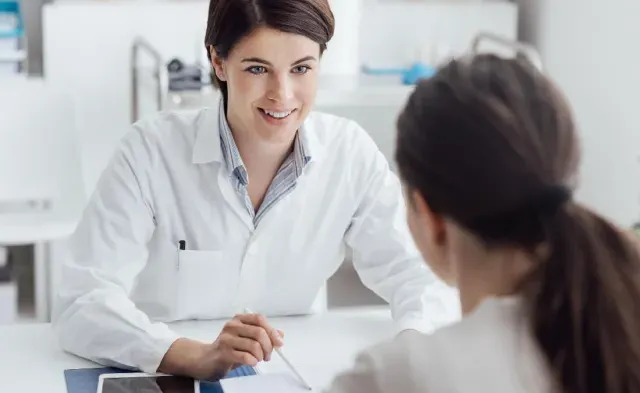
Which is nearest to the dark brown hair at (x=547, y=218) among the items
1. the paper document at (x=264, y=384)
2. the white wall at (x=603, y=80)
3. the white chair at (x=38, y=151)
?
the paper document at (x=264, y=384)

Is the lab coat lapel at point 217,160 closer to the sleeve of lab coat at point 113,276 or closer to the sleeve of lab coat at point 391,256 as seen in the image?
the sleeve of lab coat at point 113,276

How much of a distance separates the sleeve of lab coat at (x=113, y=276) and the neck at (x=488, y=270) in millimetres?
649

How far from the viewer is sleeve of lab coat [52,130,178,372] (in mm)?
1506

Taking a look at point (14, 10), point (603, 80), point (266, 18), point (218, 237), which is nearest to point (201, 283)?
point (218, 237)

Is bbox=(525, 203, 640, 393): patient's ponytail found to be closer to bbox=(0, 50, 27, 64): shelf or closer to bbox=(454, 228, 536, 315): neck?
bbox=(454, 228, 536, 315): neck

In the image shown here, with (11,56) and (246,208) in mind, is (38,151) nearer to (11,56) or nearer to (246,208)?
(11,56)

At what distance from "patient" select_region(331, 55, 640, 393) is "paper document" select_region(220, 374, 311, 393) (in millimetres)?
497

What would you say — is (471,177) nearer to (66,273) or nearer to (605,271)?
(605,271)

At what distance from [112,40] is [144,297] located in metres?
1.99

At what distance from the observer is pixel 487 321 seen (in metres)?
0.89

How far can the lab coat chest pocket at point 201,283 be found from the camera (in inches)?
69.0

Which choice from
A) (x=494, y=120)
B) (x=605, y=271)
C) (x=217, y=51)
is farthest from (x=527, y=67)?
(x=217, y=51)

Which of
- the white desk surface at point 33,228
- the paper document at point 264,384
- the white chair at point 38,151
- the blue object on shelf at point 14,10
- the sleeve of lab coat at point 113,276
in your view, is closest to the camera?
the paper document at point 264,384

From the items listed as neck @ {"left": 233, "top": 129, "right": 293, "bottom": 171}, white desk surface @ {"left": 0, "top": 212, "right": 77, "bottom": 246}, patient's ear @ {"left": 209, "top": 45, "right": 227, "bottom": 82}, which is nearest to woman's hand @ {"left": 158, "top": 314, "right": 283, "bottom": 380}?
neck @ {"left": 233, "top": 129, "right": 293, "bottom": 171}
